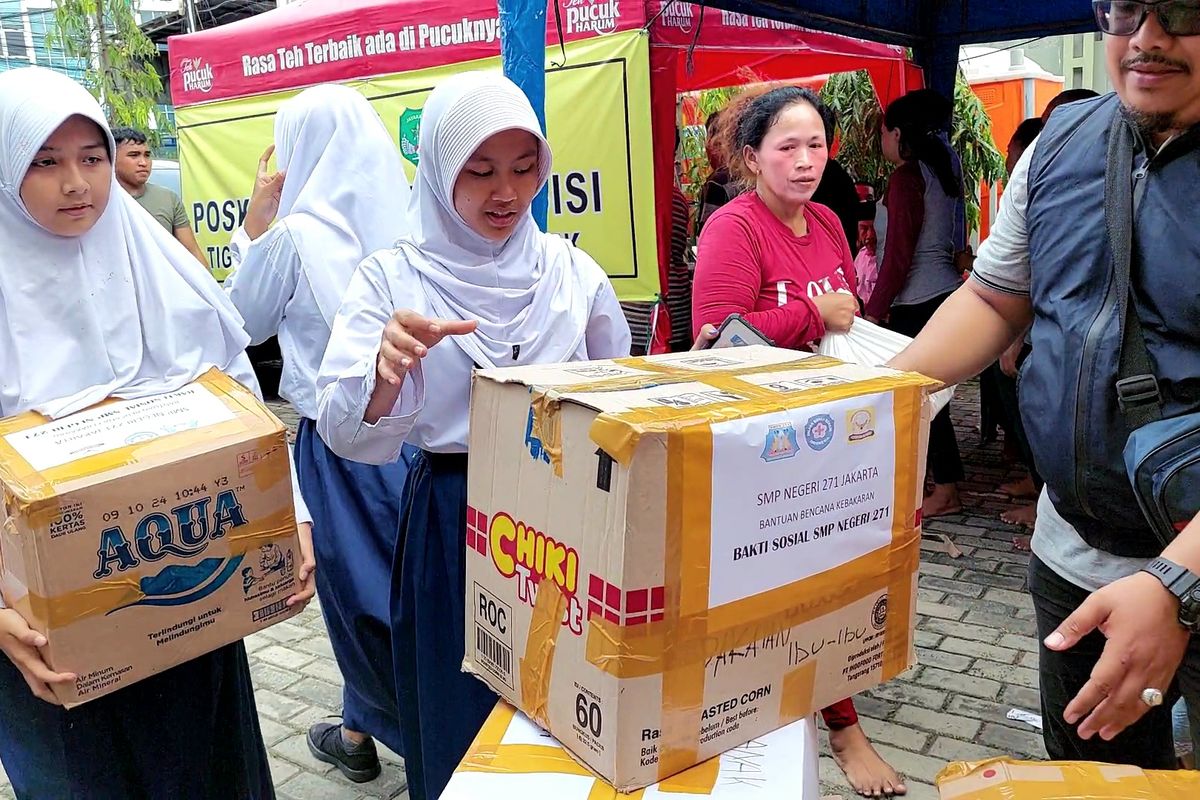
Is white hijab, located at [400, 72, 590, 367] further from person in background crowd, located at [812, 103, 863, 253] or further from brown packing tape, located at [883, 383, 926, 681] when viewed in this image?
person in background crowd, located at [812, 103, 863, 253]

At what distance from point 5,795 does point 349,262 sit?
1.84 m

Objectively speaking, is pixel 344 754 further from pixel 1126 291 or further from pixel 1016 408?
pixel 1016 408

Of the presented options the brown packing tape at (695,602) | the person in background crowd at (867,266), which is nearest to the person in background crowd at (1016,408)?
the person in background crowd at (867,266)

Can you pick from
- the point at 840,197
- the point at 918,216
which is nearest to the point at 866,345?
the point at 918,216

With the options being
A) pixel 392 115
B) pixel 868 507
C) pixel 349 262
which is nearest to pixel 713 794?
pixel 868 507

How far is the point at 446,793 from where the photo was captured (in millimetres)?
1120

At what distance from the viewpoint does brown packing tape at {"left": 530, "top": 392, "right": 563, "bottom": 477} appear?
112cm

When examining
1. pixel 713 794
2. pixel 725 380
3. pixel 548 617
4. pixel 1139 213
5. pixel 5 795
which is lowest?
pixel 5 795

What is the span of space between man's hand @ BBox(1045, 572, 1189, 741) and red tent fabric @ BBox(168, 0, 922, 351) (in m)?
3.10

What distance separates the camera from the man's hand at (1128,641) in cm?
107

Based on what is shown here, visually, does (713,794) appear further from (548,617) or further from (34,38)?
(34,38)

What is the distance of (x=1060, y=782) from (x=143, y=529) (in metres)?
1.33

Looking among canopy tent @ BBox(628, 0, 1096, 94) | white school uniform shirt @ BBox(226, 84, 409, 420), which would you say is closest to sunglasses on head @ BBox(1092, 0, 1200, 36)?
white school uniform shirt @ BBox(226, 84, 409, 420)

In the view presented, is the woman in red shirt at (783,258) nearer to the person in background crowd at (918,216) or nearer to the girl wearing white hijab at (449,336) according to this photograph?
the girl wearing white hijab at (449,336)
